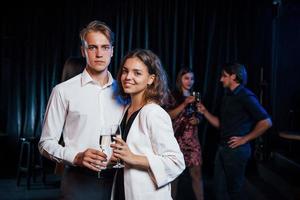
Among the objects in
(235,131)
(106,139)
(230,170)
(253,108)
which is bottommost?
(230,170)

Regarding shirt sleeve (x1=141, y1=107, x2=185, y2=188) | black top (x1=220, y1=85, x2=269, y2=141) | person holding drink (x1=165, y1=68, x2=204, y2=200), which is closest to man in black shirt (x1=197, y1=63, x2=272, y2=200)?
black top (x1=220, y1=85, x2=269, y2=141)

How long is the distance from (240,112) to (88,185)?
208 cm

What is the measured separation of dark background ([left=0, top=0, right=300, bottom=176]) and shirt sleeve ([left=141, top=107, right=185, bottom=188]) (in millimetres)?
4197

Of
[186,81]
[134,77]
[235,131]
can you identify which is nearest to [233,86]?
[235,131]

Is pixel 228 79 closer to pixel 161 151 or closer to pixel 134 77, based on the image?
pixel 134 77

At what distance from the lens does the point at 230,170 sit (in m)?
3.63

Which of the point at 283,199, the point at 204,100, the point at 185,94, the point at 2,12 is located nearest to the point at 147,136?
the point at 185,94

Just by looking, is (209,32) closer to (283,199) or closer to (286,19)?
(286,19)

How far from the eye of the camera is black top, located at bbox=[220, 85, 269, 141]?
3.67m

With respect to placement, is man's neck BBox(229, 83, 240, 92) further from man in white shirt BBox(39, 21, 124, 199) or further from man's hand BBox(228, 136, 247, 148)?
man in white shirt BBox(39, 21, 124, 199)

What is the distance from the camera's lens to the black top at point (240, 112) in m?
3.67

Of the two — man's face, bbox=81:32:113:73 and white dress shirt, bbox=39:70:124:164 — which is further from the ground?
man's face, bbox=81:32:113:73

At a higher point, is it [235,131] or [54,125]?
[54,125]

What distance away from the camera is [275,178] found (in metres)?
4.77
